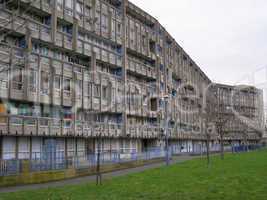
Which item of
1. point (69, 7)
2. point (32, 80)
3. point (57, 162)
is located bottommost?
point (57, 162)

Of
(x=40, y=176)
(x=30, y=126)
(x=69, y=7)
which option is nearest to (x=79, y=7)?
(x=69, y=7)

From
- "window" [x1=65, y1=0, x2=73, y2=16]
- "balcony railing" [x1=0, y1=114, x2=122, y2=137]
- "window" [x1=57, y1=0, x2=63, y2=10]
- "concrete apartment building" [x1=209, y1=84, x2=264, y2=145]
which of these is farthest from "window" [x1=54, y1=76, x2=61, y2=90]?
"concrete apartment building" [x1=209, y1=84, x2=264, y2=145]

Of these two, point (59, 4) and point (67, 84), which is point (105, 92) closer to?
point (67, 84)

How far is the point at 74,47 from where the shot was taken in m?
35.6

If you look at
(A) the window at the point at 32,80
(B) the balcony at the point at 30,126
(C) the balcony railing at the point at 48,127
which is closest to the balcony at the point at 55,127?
(C) the balcony railing at the point at 48,127

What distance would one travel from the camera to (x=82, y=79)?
1427 inches

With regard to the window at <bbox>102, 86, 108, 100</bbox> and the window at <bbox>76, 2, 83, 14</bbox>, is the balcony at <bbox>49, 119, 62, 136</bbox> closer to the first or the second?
the window at <bbox>102, 86, 108, 100</bbox>

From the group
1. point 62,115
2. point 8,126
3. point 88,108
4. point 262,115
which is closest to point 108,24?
point 88,108

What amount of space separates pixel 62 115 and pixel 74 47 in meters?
6.81

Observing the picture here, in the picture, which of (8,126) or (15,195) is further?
(8,126)

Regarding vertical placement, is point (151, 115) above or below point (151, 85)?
below

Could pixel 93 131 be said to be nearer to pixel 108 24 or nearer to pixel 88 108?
pixel 88 108

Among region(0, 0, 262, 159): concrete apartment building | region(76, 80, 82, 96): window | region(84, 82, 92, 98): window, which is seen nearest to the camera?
region(0, 0, 262, 159): concrete apartment building

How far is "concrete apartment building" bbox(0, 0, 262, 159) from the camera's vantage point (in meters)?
28.4
